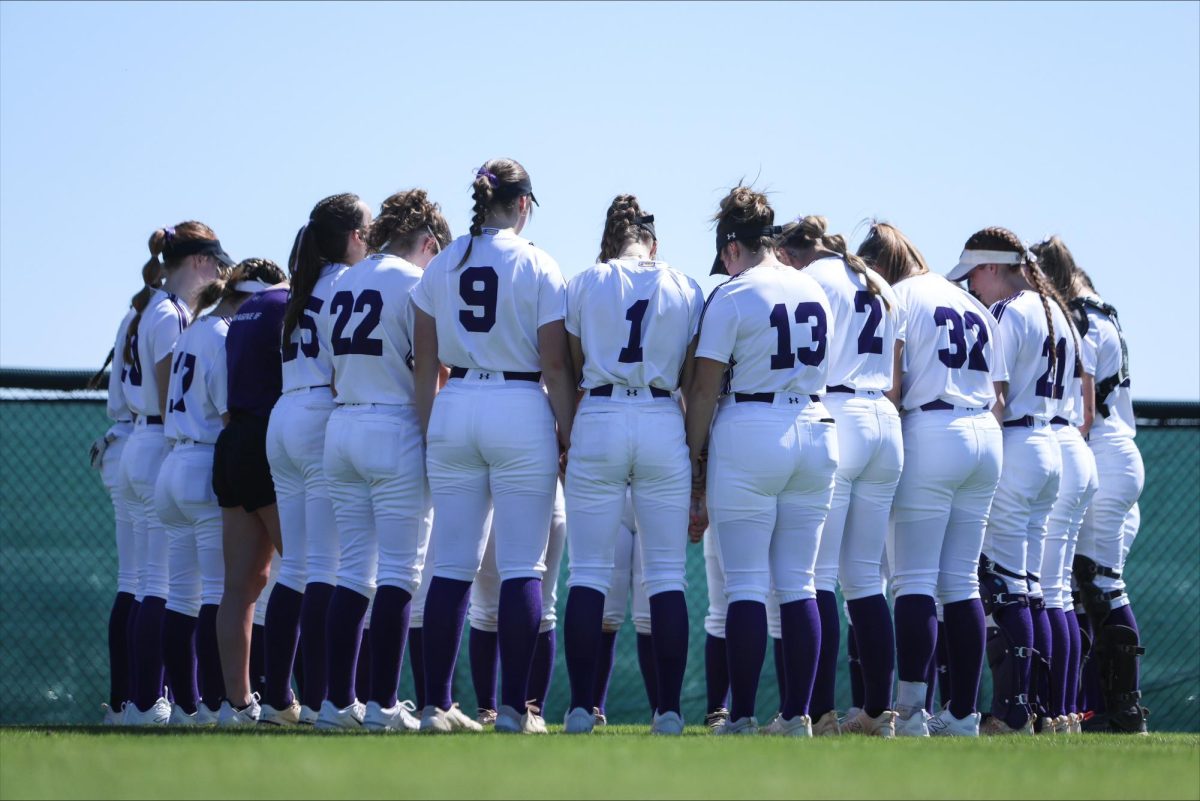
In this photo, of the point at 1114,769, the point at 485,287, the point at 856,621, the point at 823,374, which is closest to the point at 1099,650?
the point at 856,621

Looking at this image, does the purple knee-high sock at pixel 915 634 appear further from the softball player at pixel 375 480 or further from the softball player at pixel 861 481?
the softball player at pixel 375 480

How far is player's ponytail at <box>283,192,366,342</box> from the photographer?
702cm

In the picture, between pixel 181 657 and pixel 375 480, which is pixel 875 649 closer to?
pixel 375 480

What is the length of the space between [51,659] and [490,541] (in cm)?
381

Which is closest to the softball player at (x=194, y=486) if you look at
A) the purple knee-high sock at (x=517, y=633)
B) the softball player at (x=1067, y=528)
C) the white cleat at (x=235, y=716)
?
the white cleat at (x=235, y=716)

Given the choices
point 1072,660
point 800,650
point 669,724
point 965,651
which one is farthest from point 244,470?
point 1072,660

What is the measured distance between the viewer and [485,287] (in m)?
6.38

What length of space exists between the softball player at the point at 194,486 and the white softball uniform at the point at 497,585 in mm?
1226

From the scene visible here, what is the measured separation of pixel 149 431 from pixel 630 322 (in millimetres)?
3009

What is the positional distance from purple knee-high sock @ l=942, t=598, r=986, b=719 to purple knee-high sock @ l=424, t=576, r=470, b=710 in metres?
2.25

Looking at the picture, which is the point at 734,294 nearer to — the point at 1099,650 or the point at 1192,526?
the point at 1099,650

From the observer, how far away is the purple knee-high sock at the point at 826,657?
22.3 ft

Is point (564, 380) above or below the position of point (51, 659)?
above

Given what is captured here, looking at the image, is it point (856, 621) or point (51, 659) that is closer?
point (856, 621)
